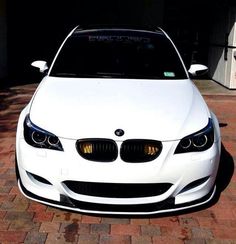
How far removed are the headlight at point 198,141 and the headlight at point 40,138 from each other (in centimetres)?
97

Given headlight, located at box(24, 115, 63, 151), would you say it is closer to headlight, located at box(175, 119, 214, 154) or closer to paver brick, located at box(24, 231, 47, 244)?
paver brick, located at box(24, 231, 47, 244)

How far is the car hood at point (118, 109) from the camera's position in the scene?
3496 millimetres

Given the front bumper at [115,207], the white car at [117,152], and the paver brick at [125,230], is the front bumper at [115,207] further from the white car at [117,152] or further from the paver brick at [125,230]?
the paver brick at [125,230]

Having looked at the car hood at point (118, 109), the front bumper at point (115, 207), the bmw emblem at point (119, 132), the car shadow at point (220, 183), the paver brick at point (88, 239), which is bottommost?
the car shadow at point (220, 183)

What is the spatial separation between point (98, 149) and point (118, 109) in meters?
0.47

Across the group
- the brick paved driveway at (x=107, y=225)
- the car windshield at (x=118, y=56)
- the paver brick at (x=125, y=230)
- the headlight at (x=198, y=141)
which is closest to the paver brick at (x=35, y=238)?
the brick paved driveway at (x=107, y=225)

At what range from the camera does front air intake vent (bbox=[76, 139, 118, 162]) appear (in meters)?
3.43

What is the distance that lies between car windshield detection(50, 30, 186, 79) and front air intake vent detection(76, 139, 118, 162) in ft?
4.65

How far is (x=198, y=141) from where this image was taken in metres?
3.59

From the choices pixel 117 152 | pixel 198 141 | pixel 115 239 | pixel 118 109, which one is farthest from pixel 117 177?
pixel 198 141

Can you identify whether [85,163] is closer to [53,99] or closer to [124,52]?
[53,99]

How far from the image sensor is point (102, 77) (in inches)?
183

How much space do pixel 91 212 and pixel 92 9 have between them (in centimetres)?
1100

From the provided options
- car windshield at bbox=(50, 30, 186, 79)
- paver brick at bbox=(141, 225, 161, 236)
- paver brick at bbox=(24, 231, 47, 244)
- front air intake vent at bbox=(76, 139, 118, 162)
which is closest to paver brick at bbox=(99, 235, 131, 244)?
paver brick at bbox=(141, 225, 161, 236)
